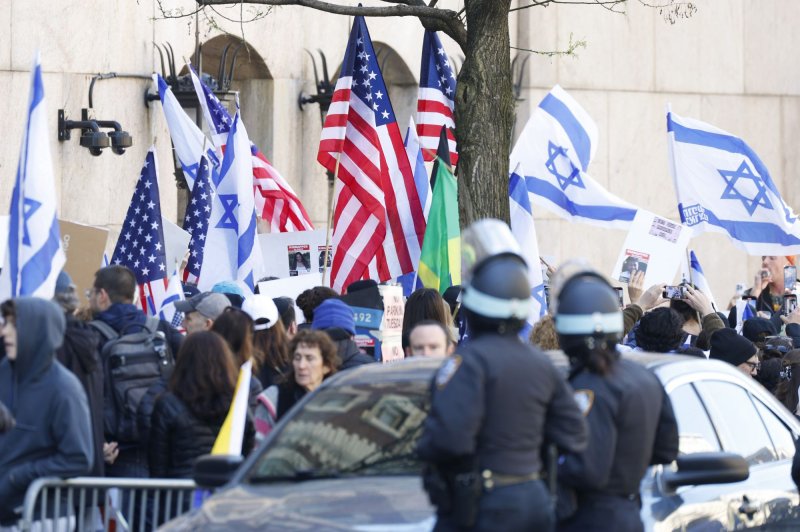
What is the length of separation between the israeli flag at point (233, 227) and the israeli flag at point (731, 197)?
4222 mm

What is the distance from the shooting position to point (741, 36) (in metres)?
24.6

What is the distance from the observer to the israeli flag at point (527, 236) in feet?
41.8

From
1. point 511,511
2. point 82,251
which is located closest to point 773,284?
point 82,251

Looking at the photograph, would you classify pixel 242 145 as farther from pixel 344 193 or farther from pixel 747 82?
pixel 747 82

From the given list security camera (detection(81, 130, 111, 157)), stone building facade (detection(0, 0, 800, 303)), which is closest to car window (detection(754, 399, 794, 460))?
stone building facade (detection(0, 0, 800, 303))

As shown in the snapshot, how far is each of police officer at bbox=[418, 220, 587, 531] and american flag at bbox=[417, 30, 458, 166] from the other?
32.4 ft

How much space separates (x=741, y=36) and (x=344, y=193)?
42.1ft

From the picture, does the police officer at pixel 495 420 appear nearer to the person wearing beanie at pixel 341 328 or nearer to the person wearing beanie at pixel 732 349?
the person wearing beanie at pixel 341 328

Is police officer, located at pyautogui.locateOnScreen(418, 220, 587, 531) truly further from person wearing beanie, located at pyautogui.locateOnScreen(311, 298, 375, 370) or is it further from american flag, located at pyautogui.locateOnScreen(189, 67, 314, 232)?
american flag, located at pyautogui.locateOnScreen(189, 67, 314, 232)

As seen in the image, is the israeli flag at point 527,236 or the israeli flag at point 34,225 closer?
the israeli flag at point 34,225

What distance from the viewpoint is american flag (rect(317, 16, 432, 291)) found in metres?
13.3

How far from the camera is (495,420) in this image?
550 centimetres

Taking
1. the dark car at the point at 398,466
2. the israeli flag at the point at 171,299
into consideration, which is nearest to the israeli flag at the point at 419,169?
the israeli flag at the point at 171,299

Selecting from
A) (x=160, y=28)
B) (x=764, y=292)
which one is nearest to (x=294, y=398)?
(x=764, y=292)
